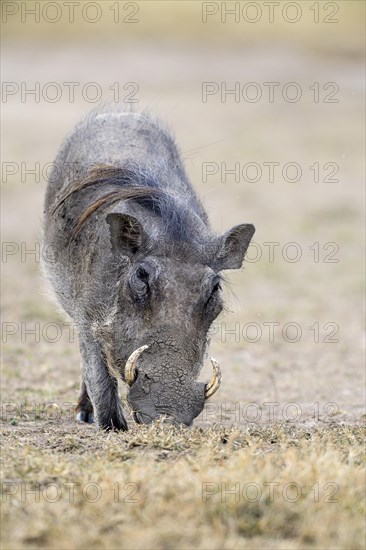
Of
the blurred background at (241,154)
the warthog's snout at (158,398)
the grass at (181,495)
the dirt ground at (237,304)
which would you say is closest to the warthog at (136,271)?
the warthog's snout at (158,398)

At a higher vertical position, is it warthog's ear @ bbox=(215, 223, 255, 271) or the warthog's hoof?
warthog's ear @ bbox=(215, 223, 255, 271)

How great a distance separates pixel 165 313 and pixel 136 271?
364mm

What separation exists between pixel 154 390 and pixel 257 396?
10.2ft

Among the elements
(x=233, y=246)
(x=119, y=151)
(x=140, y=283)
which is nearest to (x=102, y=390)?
(x=140, y=283)

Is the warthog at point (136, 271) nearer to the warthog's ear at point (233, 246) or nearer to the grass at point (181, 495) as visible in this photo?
the warthog's ear at point (233, 246)

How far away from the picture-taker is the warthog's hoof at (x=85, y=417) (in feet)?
23.1

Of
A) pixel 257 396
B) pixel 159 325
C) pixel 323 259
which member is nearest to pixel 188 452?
pixel 159 325

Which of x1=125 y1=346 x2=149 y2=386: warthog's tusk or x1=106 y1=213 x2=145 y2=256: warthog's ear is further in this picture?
x1=106 y1=213 x2=145 y2=256: warthog's ear

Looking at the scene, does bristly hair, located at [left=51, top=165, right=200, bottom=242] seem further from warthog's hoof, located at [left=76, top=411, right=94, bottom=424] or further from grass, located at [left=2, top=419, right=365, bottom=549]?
grass, located at [left=2, top=419, right=365, bottom=549]

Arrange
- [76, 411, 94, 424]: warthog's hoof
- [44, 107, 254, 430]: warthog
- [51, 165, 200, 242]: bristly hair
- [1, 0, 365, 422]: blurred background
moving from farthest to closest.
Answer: [1, 0, 365, 422]: blurred background
[76, 411, 94, 424]: warthog's hoof
[51, 165, 200, 242]: bristly hair
[44, 107, 254, 430]: warthog

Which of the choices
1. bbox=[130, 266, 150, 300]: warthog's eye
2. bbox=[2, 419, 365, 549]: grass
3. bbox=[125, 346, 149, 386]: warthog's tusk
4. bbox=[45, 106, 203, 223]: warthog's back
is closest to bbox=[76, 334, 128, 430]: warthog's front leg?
bbox=[130, 266, 150, 300]: warthog's eye

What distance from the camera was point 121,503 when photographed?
3801 mm

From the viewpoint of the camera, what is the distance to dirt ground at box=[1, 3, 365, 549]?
152 inches

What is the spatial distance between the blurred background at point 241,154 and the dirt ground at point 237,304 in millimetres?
47
